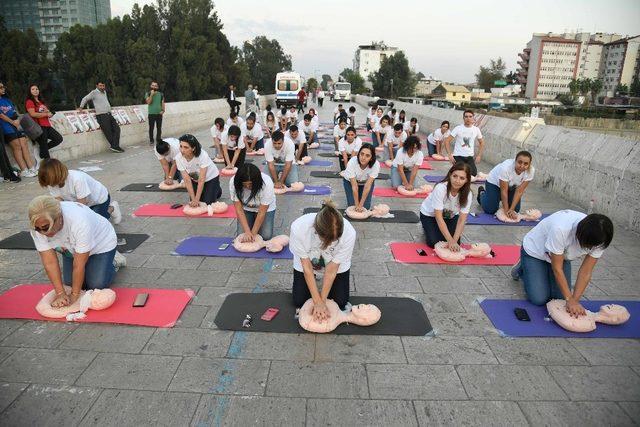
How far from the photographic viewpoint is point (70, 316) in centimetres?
342

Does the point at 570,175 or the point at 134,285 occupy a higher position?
the point at 570,175

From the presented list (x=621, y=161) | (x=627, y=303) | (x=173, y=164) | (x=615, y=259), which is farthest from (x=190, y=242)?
(x=621, y=161)

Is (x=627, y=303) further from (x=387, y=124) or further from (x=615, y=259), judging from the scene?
(x=387, y=124)

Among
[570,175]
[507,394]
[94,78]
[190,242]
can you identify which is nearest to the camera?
[507,394]

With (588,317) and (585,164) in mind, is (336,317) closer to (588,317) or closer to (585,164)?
(588,317)

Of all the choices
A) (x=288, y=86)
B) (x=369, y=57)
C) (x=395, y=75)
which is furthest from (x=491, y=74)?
(x=288, y=86)

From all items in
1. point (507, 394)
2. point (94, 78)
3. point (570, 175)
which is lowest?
point (507, 394)

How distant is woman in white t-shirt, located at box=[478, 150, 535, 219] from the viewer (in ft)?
19.6

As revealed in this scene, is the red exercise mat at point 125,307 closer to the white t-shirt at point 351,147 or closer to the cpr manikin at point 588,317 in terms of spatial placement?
the cpr manikin at point 588,317

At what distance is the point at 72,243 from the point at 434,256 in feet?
12.1

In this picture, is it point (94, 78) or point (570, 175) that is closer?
point (570, 175)

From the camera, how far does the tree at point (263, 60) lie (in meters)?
68.4

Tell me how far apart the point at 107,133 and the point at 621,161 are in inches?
466

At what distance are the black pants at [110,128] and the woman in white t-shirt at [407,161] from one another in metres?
8.16
